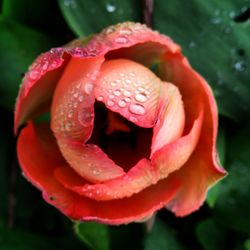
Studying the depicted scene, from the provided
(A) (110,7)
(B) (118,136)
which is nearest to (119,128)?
(B) (118,136)

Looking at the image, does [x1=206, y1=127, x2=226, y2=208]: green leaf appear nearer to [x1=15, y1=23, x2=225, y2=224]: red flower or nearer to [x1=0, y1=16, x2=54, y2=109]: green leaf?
[x1=15, y1=23, x2=225, y2=224]: red flower

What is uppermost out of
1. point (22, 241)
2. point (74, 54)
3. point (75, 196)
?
point (74, 54)

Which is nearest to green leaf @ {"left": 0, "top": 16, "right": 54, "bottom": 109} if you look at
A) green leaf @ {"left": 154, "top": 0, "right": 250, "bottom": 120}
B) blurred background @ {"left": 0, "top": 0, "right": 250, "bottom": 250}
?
blurred background @ {"left": 0, "top": 0, "right": 250, "bottom": 250}

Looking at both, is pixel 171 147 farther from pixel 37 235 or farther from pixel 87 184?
pixel 37 235

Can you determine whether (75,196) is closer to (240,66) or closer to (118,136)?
(118,136)

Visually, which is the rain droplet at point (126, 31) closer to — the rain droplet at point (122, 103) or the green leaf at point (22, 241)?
the rain droplet at point (122, 103)

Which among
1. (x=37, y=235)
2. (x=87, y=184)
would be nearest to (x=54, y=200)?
(x=87, y=184)
